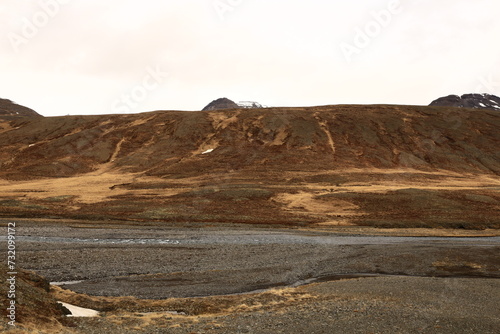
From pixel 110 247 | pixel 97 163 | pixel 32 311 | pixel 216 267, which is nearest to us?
pixel 32 311

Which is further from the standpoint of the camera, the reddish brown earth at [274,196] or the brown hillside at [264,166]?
the brown hillside at [264,166]

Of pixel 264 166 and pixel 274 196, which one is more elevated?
pixel 264 166

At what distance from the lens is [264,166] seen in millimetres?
94312

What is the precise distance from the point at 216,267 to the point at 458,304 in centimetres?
1770

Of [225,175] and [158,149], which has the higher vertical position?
[158,149]

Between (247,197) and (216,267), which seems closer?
(216,267)

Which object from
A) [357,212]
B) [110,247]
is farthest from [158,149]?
[110,247]

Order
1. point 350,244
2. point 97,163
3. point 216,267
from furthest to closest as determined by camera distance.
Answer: point 97,163, point 350,244, point 216,267

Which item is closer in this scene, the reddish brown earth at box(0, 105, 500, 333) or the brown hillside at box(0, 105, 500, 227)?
the reddish brown earth at box(0, 105, 500, 333)

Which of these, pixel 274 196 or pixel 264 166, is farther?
pixel 264 166

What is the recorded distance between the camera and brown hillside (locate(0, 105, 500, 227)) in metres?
A: 62.4

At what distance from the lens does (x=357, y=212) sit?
204 ft

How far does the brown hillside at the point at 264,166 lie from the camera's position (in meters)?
62.4

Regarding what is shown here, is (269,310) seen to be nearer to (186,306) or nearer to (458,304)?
(186,306)
